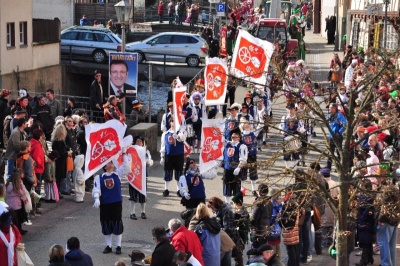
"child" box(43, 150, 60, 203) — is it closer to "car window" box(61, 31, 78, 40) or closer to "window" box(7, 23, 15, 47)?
"window" box(7, 23, 15, 47)

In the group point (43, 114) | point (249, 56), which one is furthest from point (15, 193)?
point (43, 114)

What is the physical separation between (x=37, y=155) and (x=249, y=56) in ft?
16.5

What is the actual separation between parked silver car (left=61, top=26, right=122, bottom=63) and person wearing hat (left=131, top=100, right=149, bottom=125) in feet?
45.3

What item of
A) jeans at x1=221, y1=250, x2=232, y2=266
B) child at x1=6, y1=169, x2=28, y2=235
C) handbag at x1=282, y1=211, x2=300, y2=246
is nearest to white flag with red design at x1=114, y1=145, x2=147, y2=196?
child at x1=6, y1=169, x2=28, y2=235

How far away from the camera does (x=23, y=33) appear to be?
3781cm

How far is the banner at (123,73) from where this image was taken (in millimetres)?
26281

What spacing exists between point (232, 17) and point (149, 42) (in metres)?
8.43

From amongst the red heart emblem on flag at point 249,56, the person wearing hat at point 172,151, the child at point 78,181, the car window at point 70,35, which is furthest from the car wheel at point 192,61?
the child at point 78,181

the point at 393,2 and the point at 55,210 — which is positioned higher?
the point at 393,2

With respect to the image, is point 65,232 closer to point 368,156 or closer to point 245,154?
point 245,154

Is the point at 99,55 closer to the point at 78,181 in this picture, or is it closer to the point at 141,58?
the point at 141,58

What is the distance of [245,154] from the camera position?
22094mm

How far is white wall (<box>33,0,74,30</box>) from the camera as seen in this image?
53.8 m

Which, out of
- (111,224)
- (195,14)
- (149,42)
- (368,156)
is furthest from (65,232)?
(195,14)
